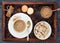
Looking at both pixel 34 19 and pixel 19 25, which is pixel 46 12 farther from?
pixel 19 25

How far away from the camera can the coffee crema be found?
56.4 inches

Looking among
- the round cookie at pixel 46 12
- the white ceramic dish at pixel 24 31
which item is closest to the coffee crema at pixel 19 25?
the white ceramic dish at pixel 24 31

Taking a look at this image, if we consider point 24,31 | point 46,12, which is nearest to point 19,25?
point 24,31

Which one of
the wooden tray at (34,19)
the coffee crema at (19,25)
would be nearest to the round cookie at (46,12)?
the wooden tray at (34,19)

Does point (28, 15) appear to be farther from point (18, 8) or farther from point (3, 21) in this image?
point (3, 21)

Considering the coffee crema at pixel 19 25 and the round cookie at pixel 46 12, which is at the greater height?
the round cookie at pixel 46 12

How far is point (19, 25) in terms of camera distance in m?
1.43

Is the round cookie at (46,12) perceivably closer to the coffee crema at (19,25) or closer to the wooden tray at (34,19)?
the wooden tray at (34,19)

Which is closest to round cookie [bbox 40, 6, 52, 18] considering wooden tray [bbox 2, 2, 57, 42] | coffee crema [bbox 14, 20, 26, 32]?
wooden tray [bbox 2, 2, 57, 42]

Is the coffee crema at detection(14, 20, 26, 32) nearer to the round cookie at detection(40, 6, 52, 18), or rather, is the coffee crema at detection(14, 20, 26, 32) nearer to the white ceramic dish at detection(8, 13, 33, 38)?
the white ceramic dish at detection(8, 13, 33, 38)

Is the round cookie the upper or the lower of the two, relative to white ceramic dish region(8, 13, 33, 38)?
upper

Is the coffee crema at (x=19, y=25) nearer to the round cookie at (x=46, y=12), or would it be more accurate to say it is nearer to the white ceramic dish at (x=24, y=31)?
the white ceramic dish at (x=24, y=31)

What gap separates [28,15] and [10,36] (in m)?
0.21

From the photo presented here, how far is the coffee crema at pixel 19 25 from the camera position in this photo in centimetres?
143
